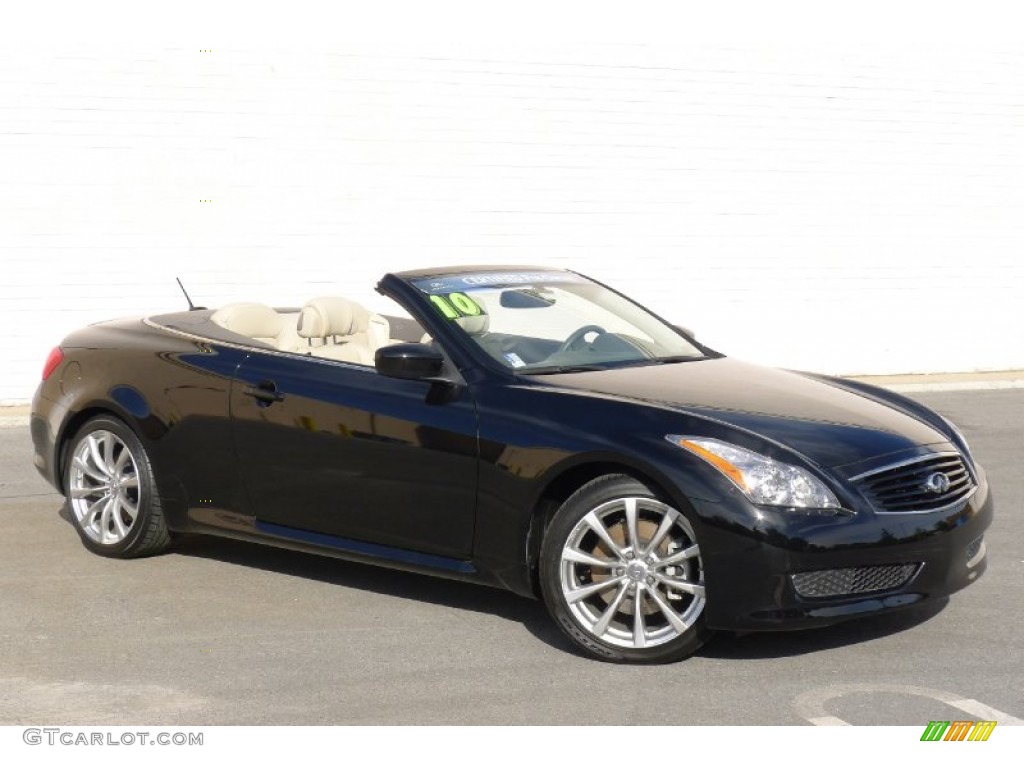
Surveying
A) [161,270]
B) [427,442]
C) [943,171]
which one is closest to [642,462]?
[427,442]

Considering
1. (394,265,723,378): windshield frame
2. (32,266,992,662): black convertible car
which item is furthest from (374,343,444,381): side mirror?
(394,265,723,378): windshield frame

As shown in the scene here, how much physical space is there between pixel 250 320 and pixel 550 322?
165 centimetres

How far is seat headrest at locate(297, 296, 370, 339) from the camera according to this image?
8.02 meters

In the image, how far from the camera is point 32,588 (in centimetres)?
742

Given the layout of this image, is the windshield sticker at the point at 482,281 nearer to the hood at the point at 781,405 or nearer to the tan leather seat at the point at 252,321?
the hood at the point at 781,405

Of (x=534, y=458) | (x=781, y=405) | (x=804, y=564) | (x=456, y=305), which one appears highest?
(x=456, y=305)

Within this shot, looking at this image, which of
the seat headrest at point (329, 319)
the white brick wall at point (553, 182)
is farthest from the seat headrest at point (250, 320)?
the white brick wall at point (553, 182)

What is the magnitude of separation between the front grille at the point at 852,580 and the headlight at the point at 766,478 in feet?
0.80

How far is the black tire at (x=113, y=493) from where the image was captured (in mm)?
7730

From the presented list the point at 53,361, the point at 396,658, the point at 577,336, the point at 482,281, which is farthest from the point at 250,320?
the point at 396,658

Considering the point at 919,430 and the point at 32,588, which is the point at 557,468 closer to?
the point at 919,430

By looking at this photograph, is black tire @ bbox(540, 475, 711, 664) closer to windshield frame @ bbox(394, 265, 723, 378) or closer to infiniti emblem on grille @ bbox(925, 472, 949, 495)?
windshield frame @ bbox(394, 265, 723, 378)

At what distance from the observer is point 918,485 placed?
6.19 meters

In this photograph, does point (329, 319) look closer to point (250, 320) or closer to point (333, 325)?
point (333, 325)
